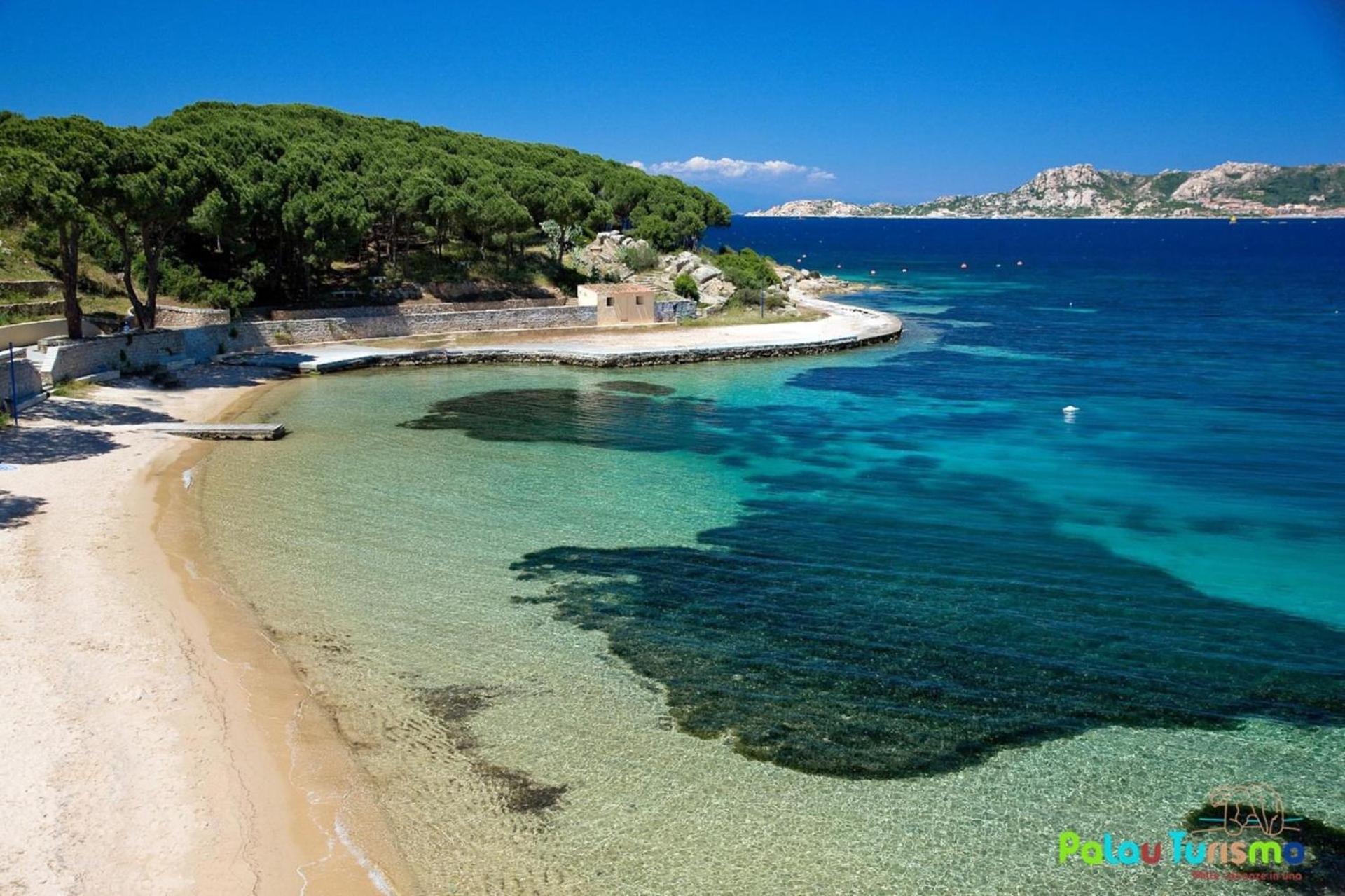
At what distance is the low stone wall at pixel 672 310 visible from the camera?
5812cm

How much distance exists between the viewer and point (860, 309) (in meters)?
70.8

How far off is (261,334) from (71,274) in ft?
40.1

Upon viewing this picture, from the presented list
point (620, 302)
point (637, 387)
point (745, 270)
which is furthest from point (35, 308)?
point (745, 270)

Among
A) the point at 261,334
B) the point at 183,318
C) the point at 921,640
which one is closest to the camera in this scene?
the point at 921,640

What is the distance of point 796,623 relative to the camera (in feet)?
54.7

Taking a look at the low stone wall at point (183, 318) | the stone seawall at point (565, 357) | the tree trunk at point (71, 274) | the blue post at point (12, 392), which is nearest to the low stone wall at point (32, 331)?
the tree trunk at point (71, 274)

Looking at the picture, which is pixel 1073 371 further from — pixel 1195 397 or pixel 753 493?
pixel 753 493

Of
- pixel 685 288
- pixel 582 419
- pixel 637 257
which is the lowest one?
pixel 582 419

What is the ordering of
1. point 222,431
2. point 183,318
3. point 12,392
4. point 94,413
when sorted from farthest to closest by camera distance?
point 183,318 → point 94,413 → point 222,431 → point 12,392

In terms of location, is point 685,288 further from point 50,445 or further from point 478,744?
point 478,744

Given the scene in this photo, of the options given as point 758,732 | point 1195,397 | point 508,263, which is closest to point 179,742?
point 758,732

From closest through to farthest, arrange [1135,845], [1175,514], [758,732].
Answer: [1135,845], [758,732], [1175,514]

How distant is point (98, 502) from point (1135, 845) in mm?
21912

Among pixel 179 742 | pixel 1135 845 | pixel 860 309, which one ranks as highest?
pixel 860 309
